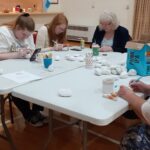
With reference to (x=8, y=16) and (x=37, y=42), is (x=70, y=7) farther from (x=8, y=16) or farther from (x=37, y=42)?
(x=37, y=42)

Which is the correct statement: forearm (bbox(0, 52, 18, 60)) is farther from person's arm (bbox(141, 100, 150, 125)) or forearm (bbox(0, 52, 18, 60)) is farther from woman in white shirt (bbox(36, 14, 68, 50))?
person's arm (bbox(141, 100, 150, 125))

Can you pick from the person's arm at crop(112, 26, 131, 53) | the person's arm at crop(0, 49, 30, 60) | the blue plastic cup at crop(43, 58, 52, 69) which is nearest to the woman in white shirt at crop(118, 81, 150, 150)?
the blue plastic cup at crop(43, 58, 52, 69)

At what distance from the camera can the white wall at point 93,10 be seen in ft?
17.4

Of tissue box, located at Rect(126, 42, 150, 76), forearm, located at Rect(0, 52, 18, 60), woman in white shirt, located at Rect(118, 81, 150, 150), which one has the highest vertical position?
tissue box, located at Rect(126, 42, 150, 76)

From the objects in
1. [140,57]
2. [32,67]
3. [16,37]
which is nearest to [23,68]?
[32,67]

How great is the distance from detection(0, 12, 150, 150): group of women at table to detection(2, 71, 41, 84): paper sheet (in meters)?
0.51

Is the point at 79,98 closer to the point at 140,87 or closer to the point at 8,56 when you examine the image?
the point at 140,87

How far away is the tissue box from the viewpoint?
175cm

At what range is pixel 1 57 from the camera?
222 cm

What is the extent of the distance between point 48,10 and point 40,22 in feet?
1.38

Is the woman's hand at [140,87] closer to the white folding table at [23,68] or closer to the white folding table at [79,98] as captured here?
the white folding table at [79,98]

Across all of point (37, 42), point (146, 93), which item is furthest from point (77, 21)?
point (146, 93)

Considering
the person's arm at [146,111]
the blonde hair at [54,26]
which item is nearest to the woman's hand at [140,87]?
the person's arm at [146,111]

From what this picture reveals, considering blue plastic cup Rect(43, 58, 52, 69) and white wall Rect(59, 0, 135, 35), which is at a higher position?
white wall Rect(59, 0, 135, 35)
